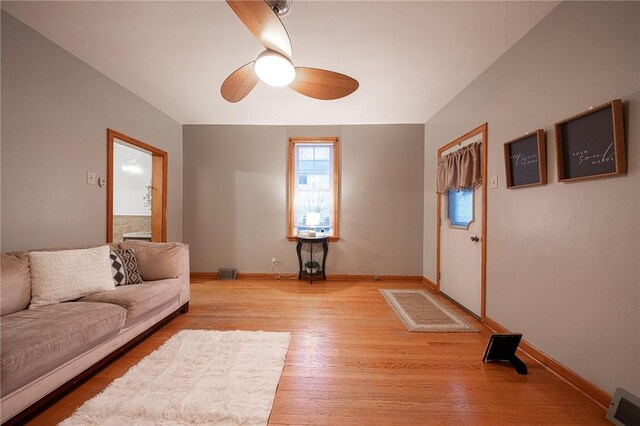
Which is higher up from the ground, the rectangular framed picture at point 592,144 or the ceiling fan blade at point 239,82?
the ceiling fan blade at point 239,82

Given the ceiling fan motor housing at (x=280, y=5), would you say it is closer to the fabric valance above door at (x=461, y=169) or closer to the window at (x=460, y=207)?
the fabric valance above door at (x=461, y=169)

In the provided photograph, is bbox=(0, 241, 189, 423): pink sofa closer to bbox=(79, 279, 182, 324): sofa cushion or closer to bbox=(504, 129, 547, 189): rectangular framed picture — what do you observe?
bbox=(79, 279, 182, 324): sofa cushion

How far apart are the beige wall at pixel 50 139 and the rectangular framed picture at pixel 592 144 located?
13.5 feet

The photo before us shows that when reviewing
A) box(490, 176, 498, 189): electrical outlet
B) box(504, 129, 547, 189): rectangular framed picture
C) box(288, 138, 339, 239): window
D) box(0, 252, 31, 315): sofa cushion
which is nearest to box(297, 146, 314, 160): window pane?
box(288, 138, 339, 239): window

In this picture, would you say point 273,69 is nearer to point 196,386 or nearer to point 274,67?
point 274,67

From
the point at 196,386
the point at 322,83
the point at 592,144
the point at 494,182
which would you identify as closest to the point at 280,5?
the point at 322,83

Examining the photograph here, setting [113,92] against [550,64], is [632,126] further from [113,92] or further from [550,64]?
[113,92]

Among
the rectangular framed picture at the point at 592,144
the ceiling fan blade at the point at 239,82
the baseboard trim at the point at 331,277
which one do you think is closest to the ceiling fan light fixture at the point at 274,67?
the ceiling fan blade at the point at 239,82

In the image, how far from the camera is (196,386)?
1.56 metres

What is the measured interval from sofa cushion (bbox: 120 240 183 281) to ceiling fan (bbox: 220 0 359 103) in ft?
5.71

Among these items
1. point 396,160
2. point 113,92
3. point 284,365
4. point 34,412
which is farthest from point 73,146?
point 396,160

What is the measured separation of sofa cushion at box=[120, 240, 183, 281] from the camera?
8.13 feet

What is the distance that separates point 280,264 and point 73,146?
3005 millimetres

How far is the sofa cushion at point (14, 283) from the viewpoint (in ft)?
5.13
